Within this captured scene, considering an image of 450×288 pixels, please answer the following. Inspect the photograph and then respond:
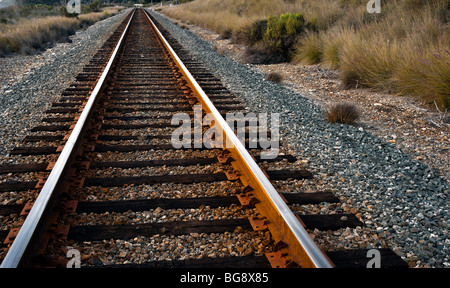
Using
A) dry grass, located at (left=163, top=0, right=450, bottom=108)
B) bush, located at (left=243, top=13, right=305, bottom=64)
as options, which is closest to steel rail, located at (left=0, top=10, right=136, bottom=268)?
dry grass, located at (left=163, top=0, right=450, bottom=108)

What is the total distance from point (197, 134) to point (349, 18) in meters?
7.78

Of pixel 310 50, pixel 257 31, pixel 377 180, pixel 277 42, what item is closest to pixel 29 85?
pixel 277 42

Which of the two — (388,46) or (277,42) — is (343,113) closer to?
(388,46)

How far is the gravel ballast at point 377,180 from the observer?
2646 mm

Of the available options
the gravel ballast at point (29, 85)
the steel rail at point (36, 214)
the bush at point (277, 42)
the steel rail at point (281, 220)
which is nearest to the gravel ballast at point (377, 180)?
the steel rail at point (281, 220)

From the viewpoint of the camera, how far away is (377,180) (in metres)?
3.53

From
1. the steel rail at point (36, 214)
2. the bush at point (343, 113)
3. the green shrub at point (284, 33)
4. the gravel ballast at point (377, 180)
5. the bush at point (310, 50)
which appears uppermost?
Answer: the green shrub at point (284, 33)

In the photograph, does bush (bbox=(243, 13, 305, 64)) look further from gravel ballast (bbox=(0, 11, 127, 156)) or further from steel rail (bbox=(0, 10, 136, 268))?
steel rail (bbox=(0, 10, 136, 268))

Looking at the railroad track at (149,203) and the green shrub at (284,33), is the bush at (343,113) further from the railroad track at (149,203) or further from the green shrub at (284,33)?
the green shrub at (284,33)

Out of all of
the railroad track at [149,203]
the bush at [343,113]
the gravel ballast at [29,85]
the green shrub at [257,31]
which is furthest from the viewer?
the green shrub at [257,31]

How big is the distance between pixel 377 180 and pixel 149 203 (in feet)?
→ 7.21

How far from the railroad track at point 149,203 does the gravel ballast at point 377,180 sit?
0.22 m

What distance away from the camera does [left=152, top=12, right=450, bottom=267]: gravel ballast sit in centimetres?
265

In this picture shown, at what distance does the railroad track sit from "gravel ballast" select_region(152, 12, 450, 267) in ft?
0.73
